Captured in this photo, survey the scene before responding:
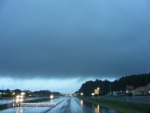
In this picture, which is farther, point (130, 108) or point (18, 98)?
point (18, 98)

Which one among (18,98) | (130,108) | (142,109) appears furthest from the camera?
(18,98)

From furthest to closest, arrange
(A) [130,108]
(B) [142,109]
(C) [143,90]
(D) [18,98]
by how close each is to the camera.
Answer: (C) [143,90]
(D) [18,98]
(A) [130,108]
(B) [142,109]

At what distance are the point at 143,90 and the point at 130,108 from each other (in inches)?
4906

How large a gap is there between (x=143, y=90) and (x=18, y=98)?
96089 mm

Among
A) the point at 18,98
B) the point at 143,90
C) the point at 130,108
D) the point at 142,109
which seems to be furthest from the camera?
the point at 143,90

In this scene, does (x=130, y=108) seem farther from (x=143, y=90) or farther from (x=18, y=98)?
(x=143, y=90)

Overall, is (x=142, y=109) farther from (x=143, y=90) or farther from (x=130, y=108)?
(x=143, y=90)

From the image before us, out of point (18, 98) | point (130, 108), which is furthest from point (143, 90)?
point (130, 108)

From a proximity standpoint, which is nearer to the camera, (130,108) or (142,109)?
(142,109)

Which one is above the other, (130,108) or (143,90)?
(143,90)

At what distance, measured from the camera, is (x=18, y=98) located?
87375 millimetres

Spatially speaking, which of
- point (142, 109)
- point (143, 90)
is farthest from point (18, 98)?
point (143, 90)

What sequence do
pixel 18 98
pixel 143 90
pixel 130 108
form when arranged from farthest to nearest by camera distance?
pixel 143 90 < pixel 18 98 < pixel 130 108

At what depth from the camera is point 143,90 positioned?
17188 centimetres
